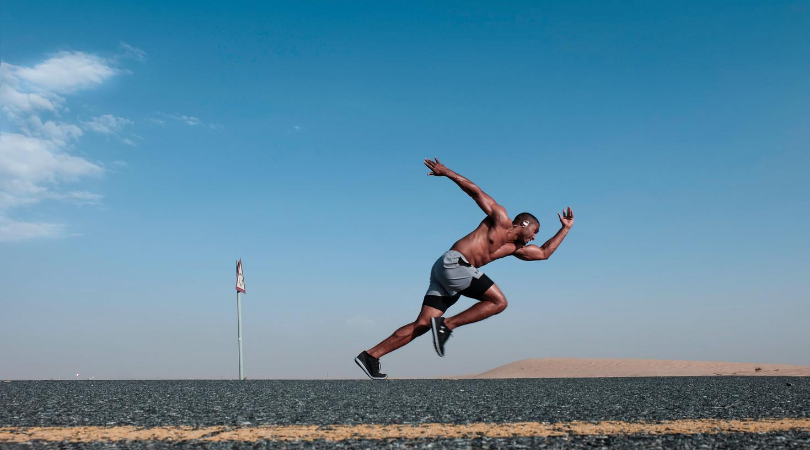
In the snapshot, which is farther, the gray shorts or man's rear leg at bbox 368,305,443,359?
man's rear leg at bbox 368,305,443,359

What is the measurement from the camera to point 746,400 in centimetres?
471

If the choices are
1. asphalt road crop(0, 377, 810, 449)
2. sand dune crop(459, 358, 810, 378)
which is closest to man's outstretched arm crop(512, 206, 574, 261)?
asphalt road crop(0, 377, 810, 449)

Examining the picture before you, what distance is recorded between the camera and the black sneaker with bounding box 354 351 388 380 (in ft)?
23.2

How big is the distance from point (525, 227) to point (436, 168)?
3.90 feet

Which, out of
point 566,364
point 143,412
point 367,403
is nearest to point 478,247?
point 367,403

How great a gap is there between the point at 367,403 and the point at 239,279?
903cm

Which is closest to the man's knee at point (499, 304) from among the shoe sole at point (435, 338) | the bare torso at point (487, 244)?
the bare torso at point (487, 244)

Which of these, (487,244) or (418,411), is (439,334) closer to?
(487,244)

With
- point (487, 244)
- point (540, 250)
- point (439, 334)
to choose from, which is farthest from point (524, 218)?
point (439, 334)

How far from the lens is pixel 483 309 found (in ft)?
22.8

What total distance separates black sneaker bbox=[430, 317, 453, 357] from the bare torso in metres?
0.80

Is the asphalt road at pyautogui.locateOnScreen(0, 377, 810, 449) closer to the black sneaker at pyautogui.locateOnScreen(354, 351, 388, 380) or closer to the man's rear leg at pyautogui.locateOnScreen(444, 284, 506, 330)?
the man's rear leg at pyautogui.locateOnScreen(444, 284, 506, 330)

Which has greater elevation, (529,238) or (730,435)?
(529,238)

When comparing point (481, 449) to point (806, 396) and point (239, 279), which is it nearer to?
point (806, 396)
